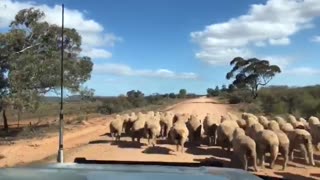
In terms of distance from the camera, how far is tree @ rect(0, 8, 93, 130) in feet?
92.8

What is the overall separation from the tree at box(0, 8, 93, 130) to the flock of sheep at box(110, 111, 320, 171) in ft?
20.3

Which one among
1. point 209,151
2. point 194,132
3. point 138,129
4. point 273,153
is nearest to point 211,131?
point 194,132

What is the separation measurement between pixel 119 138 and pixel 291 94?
30463 millimetres

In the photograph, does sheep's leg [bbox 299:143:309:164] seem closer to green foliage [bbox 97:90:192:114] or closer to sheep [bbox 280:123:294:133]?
sheep [bbox 280:123:294:133]

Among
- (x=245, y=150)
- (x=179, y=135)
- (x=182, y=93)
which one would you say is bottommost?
(x=245, y=150)

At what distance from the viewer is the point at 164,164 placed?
11.2 feet

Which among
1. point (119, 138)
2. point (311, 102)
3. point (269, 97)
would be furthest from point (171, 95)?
point (119, 138)

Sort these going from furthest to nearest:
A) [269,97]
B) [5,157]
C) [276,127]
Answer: [269,97], [5,157], [276,127]

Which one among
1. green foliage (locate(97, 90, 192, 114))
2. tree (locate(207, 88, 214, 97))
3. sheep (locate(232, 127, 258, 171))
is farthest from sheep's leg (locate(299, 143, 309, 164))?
tree (locate(207, 88, 214, 97))

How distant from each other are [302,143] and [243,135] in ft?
8.35

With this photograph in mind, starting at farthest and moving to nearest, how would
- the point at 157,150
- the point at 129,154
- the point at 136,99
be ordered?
the point at 136,99 < the point at 157,150 < the point at 129,154

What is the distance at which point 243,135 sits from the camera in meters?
16.4

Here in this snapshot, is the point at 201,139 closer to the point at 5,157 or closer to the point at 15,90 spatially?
the point at 5,157

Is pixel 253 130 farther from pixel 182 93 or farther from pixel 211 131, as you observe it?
pixel 182 93
